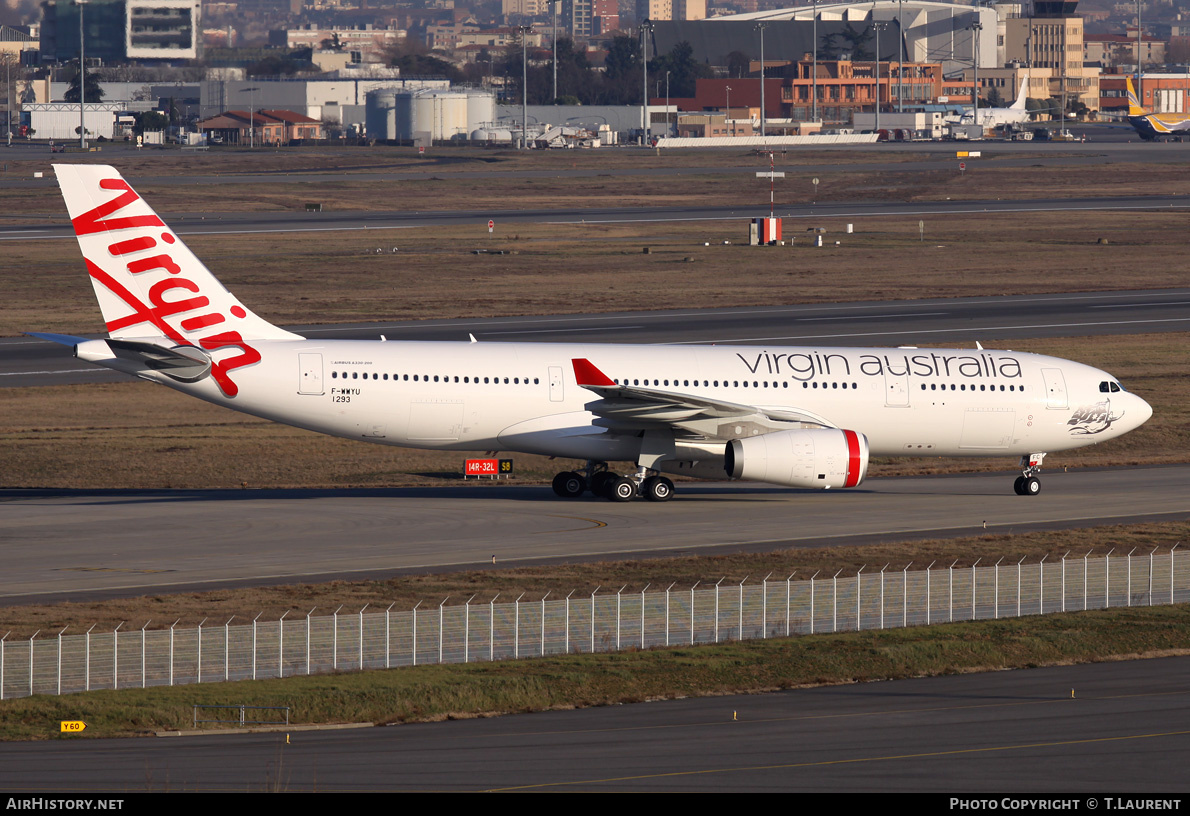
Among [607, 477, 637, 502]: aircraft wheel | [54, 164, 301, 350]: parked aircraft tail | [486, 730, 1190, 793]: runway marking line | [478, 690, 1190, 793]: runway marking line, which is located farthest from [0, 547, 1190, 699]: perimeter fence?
[54, 164, 301, 350]: parked aircraft tail

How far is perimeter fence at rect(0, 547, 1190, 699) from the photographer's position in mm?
26141

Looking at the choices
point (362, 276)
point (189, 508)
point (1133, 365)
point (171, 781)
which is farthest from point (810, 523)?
point (362, 276)

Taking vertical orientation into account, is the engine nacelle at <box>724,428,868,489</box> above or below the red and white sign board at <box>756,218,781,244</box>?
below

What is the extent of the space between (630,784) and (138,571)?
55.9ft

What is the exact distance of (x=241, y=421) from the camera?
57531 mm

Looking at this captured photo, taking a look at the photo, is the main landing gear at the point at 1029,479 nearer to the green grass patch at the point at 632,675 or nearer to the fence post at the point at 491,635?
the green grass patch at the point at 632,675

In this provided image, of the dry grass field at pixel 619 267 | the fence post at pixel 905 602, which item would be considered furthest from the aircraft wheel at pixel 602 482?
the dry grass field at pixel 619 267

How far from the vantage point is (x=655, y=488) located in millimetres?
45469

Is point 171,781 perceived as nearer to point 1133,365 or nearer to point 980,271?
point 1133,365

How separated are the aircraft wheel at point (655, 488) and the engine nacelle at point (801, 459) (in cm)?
301

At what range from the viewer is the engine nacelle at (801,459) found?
1678 inches

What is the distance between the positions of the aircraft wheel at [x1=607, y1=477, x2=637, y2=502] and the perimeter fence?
1100cm

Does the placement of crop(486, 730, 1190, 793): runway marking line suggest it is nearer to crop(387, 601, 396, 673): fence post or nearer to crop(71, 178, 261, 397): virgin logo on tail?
crop(387, 601, 396, 673): fence post

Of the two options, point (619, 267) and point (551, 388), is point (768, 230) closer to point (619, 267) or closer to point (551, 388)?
point (619, 267)
